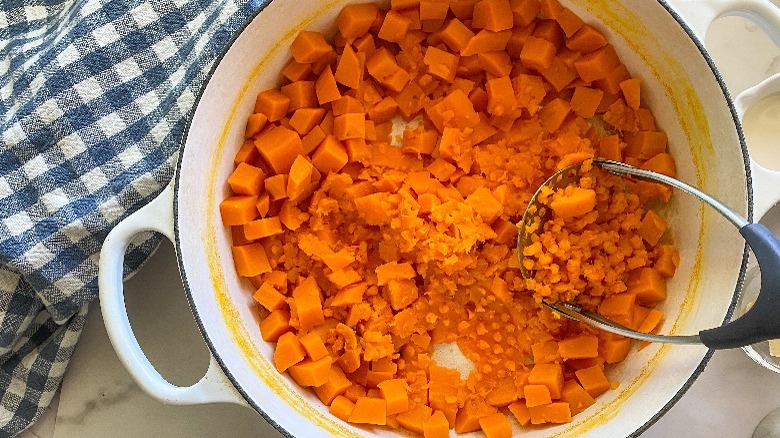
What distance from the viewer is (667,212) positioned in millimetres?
1088


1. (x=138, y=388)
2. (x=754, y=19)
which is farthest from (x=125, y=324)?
(x=754, y=19)

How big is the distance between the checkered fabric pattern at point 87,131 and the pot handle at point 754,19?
662mm

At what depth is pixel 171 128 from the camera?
114cm

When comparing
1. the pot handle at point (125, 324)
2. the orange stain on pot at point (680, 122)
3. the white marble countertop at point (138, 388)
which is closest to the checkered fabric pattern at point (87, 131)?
the white marble countertop at point (138, 388)

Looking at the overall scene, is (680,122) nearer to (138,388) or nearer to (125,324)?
(125,324)

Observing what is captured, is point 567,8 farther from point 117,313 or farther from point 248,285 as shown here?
point 117,313

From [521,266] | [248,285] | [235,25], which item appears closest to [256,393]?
[248,285]

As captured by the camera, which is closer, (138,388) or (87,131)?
(87,131)

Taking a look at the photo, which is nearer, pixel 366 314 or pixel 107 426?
pixel 366 314

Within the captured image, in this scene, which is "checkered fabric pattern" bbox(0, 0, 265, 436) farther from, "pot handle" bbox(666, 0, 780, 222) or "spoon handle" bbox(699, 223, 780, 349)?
"spoon handle" bbox(699, 223, 780, 349)

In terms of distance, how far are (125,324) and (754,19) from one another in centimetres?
92

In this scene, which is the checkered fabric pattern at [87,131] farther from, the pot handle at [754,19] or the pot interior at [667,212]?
the pot handle at [754,19]

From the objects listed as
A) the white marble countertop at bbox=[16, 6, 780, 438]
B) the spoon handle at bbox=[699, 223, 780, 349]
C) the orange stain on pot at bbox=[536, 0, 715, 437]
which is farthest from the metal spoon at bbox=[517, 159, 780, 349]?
the white marble countertop at bbox=[16, 6, 780, 438]

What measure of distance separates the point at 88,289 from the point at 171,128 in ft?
0.96
